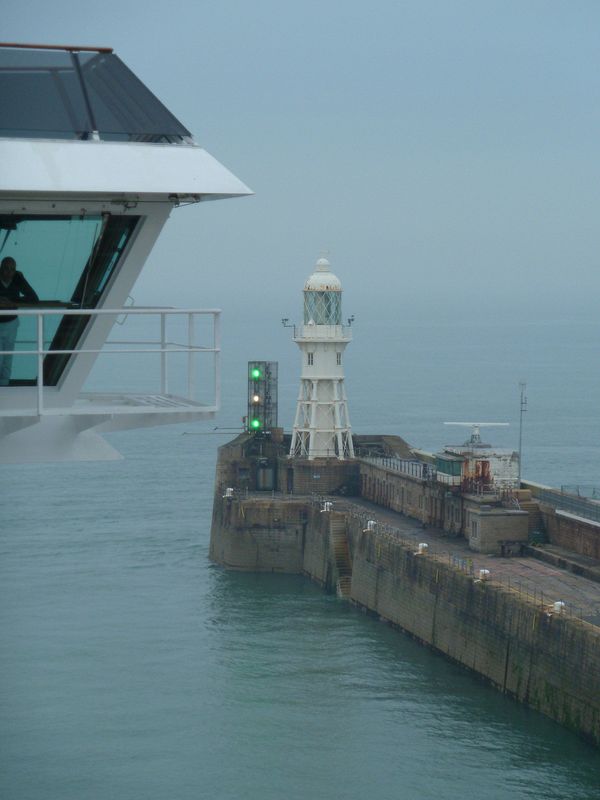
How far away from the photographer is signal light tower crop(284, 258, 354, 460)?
59625mm

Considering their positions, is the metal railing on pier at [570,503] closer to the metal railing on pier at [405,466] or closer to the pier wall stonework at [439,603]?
the metal railing on pier at [405,466]

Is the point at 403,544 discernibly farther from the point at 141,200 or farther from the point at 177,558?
the point at 141,200

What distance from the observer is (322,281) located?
60.2 metres

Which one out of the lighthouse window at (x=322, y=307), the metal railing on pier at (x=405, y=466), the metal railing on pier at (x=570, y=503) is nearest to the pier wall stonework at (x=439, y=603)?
the metal railing on pier at (x=405, y=466)

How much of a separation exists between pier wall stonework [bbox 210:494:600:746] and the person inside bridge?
24.3 meters

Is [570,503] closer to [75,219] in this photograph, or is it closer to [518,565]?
[518,565]

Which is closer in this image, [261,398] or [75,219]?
[75,219]

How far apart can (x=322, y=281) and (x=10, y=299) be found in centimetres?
4849

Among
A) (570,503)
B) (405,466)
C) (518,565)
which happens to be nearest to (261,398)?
(405,466)

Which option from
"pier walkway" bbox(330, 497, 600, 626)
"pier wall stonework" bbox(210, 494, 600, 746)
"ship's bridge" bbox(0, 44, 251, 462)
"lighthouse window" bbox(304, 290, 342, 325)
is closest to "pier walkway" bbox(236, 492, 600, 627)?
"pier walkway" bbox(330, 497, 600, 626)

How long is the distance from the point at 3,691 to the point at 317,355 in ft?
80.3

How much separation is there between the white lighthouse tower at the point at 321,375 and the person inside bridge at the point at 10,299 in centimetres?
4735

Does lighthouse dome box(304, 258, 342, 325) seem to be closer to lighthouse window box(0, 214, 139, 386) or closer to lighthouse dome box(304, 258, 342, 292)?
lighthouse dome box(304, 258, 342, 292)

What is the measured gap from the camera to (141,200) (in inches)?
471
